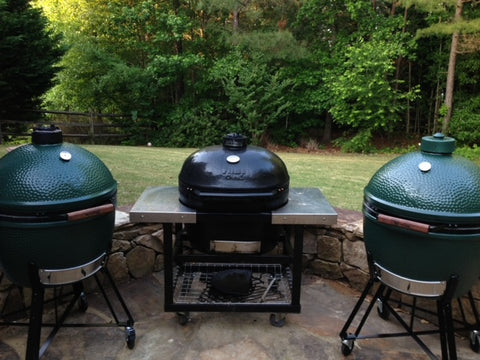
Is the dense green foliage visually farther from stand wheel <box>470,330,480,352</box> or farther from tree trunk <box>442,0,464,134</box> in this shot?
tree trunk <box>442,0,464,134</box>

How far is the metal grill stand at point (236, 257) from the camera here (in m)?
1.95

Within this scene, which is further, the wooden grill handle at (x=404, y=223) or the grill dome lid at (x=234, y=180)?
the grill dome lid at (x=234, y=180)

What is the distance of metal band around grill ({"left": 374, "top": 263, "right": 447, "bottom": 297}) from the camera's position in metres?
1.62

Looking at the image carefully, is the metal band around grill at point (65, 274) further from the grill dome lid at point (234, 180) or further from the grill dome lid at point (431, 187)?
the grill dome lid at point (431, 187)

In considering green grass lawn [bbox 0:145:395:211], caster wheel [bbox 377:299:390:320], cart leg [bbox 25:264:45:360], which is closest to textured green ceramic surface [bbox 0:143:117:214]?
cart leg [bbox 25:264:45:360]

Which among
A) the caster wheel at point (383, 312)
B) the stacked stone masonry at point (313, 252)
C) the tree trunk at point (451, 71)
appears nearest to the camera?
the caster wheel at point (383, 312)

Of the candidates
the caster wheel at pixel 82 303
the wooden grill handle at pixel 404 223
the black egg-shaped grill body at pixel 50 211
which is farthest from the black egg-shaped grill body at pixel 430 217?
the caster wheel at pixel 82 303

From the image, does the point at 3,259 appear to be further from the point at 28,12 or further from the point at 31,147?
the point at 28,12

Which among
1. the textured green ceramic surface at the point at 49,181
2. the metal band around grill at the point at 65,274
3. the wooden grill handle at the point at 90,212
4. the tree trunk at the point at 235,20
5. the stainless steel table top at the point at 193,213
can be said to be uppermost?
the tree trunk at the point at 235,20

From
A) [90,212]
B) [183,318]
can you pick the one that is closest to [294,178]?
[183,318]

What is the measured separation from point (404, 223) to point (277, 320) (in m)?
1.04

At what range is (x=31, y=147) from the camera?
68.9 inches

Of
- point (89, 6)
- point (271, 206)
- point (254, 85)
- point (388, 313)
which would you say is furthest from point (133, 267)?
point (89, 6)

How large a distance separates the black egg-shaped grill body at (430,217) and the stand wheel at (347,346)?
0.50 m
